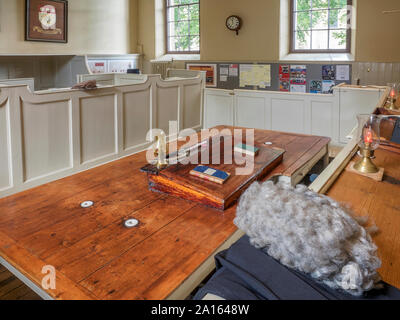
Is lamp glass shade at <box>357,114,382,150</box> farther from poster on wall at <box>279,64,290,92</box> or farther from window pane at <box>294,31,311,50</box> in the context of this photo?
window pane at <box>294,31,311,50</box>

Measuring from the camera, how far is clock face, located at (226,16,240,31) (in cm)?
757

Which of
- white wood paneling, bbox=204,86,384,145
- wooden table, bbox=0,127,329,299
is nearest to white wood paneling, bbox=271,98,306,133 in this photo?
white wood paneling, bbox=204,86,384,145

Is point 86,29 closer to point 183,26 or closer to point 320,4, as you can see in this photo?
point 183,26

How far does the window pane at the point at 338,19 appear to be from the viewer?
6.80 m

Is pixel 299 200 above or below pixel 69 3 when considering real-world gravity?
below

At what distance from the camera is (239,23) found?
7.56 m

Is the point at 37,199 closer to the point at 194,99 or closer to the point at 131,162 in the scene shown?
the point at 131,162

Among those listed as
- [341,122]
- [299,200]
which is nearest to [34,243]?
[299,200]

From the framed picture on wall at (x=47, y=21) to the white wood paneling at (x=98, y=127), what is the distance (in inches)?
140

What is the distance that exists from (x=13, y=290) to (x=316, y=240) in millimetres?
2099

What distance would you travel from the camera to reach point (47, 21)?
275 inches

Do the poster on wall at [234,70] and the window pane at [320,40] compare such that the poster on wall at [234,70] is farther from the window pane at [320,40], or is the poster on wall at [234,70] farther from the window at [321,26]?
the window pane at [320,40]

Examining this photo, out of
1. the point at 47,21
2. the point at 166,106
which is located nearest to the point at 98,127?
the point at 166,106
